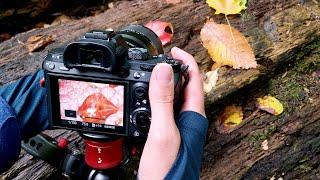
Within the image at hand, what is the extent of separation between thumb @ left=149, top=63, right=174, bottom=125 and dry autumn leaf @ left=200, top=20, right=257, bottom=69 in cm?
99

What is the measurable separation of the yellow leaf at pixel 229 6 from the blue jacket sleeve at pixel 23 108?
1.00m

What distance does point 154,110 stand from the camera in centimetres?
151

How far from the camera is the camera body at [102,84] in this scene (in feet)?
5.06

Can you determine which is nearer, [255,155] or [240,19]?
[255,155]

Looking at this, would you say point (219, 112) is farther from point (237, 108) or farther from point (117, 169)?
point (117, 169)

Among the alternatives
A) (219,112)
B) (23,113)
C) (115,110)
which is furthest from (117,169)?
(219,112)

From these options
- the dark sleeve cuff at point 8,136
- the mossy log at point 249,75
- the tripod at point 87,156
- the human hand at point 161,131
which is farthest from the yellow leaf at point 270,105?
the dark sleeve cuff at point 8,136

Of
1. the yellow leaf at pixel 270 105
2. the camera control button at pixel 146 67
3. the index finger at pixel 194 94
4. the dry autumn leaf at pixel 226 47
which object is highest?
the camera control button at pixel 146 67

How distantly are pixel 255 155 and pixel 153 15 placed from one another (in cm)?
85

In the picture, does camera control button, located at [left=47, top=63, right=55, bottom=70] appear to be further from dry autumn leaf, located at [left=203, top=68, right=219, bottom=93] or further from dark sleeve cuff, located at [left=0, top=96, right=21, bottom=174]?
dry autumn leaf, located at [left=203, top=68, right=219, bottom=93]

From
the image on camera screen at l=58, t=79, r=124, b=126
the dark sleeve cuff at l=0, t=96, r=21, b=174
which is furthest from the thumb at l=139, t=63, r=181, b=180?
the dark sleeve cuff at l=0, t=96, r=21, b=174

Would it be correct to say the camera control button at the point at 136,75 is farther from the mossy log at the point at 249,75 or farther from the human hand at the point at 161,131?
the mossy log at the point at 249,75

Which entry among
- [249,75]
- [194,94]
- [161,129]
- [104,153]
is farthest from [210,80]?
[161,129]

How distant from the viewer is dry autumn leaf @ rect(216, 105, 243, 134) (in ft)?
7.77
